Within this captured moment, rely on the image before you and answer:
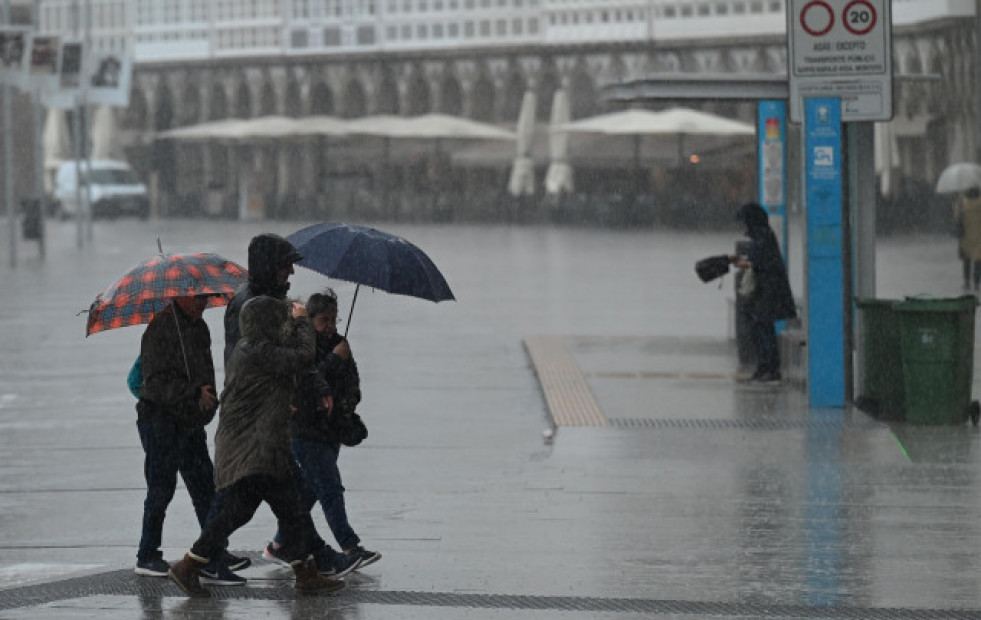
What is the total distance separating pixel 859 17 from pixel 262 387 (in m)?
7.33

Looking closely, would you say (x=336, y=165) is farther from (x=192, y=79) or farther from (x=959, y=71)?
(x=959, y=71)

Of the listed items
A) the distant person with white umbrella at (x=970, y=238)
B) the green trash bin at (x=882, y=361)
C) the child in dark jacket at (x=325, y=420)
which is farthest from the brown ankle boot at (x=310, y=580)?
the distant person with white umbrella at (x=970, y=238)

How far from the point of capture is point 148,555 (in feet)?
27.3

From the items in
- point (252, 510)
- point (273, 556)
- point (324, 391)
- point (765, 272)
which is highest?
point (765, 272)

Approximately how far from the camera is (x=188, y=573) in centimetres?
786

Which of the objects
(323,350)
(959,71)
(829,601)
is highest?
(959,71)

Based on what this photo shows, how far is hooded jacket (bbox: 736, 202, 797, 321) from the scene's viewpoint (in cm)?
1547

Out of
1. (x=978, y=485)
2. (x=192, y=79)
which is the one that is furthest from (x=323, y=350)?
(x=192, y=79)

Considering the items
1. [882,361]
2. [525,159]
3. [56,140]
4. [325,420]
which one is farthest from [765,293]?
[56,140]

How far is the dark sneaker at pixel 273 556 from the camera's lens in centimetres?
835

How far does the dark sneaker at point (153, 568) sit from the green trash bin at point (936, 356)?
6102mm

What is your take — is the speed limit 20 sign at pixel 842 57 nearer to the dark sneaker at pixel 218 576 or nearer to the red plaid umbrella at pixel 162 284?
the red plaid umbrella at pixel 162 284

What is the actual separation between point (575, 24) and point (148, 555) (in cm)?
5895

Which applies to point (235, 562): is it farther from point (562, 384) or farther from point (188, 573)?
point (562, 384)
